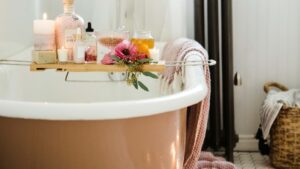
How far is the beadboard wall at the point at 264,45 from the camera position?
3.00 meters

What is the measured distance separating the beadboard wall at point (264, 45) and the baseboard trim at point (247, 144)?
20cm

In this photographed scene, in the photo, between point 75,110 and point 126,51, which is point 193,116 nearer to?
point 126,51

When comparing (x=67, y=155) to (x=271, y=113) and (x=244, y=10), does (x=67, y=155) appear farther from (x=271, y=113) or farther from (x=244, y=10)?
(x=244, y=10)

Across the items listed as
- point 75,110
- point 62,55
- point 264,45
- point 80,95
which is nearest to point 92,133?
point 75,110

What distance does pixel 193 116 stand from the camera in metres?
1.96

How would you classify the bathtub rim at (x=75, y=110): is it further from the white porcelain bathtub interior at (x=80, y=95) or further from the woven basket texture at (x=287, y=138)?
the woven basket texture at (x=287, y=138)

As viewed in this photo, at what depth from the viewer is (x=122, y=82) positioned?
2645 millimetres

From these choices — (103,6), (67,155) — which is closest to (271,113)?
(103,6)

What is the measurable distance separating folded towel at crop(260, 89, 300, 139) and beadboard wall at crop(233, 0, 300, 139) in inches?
6.9

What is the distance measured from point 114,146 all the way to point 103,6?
1.57m

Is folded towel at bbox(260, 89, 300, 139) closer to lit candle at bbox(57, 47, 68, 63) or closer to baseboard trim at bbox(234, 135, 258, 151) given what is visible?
baseboard trim at bbox(234, 135, 258, 151)

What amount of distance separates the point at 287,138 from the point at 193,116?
0.97 metres

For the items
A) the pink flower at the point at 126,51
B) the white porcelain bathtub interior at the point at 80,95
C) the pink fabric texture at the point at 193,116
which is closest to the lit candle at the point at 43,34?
the white porcelain bathtub interior at the point at 80,95

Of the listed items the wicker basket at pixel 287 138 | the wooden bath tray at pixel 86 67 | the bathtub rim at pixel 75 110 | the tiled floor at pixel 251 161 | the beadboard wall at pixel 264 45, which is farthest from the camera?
the beadboard wall at pixel 264 45
